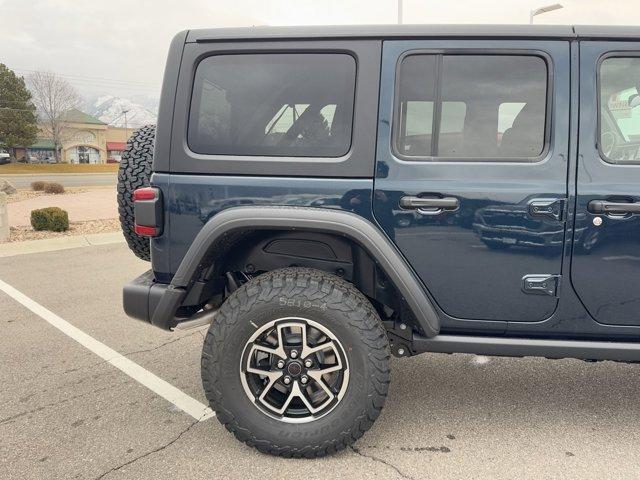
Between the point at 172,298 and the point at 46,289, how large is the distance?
12.6 ft

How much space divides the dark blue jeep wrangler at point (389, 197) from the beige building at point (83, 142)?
6397 centimetres

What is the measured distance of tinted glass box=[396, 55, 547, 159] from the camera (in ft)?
7.36

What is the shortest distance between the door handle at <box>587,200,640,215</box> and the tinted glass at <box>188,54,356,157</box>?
3.84ft

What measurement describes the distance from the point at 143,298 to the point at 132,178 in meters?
0.70

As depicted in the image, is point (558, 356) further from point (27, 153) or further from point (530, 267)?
point (27, 153)

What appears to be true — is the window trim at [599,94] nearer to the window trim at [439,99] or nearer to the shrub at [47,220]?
the window trim at [439,99]

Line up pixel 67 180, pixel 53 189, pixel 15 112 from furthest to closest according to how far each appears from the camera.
Answer: pixel 15 112 → pixel 67 180 → pixel 53 189

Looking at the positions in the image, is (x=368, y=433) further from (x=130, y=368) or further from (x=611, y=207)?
(x=130, y=368)

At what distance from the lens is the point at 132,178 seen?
2676mm

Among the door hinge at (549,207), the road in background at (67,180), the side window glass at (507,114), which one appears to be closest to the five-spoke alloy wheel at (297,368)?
the door hinge at (549,207)

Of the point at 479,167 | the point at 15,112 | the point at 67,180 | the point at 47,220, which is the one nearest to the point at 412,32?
the point at 479,167

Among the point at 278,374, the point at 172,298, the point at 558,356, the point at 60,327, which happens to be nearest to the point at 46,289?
the point at 60,327

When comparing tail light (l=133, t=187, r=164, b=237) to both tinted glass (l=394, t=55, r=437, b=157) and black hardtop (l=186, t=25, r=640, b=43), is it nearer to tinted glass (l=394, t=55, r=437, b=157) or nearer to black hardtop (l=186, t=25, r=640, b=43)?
black hardtop (l=186, t=25, r=640, b=43)

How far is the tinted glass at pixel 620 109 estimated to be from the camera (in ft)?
7.24
